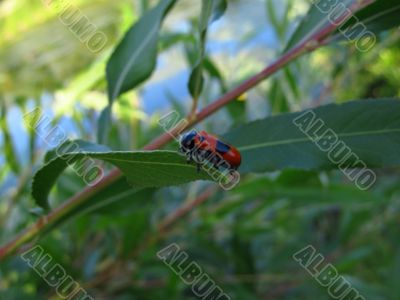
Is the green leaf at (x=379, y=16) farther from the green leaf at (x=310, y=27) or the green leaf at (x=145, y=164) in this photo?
the green leaf at (x=145, y=164)

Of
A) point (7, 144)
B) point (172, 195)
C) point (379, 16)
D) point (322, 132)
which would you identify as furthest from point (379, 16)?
point (172, 195)

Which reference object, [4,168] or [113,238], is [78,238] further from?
[4,168]

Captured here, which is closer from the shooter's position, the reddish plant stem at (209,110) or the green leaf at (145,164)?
the green leaf at (145,164)

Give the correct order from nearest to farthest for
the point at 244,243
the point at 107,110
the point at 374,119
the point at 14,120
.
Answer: the point at 374,119, the point at 107,110, the point at 244,243, the point at 14,120

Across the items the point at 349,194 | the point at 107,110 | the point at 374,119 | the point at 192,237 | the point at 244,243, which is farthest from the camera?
the point at 244,243

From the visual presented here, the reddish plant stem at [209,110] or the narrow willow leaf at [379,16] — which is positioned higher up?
the reddish plant stem at [209,110]

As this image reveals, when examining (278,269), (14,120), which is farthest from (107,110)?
(14,120)

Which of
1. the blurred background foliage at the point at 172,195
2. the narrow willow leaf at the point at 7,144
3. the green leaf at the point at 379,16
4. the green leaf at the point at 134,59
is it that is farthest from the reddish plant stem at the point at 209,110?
the narrow willow leaf at the point at 7,144
